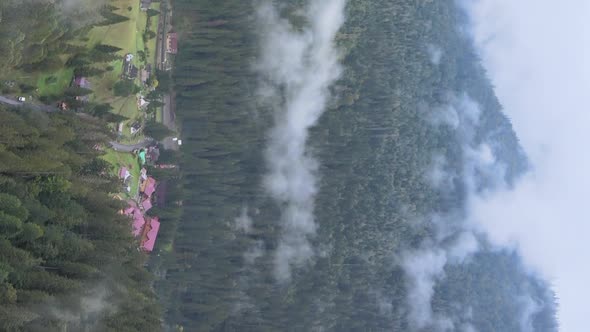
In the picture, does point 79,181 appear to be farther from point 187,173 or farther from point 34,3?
point 187,173

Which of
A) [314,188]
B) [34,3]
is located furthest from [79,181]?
[314,188]

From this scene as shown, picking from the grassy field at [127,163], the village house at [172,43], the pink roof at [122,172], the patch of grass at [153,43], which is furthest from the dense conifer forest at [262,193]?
the pink roof at [122,172]

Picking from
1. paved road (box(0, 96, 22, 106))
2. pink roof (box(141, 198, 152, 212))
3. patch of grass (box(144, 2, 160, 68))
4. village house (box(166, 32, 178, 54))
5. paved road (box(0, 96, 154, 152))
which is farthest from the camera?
village house (box(166, 32, 178, 54))

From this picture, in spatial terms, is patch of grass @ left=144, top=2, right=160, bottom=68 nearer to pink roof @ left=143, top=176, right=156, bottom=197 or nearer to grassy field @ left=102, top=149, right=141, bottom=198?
grassy field @ left=102, top=149, right=141, bottom=198

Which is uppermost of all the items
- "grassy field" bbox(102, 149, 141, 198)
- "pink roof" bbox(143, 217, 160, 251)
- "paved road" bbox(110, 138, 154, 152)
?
"paved road" bbox(110, 138, 154, 152)

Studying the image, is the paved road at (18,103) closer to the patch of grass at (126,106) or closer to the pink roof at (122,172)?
the patch of grass at (126,106)

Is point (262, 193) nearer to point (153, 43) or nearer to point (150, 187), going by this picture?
point (150, 187)

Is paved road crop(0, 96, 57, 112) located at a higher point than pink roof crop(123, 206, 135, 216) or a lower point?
lower

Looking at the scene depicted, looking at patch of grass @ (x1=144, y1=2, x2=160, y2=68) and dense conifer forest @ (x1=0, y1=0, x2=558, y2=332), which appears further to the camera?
patch of grass @ (x1=144, y1=2, x2=160, y2=68)

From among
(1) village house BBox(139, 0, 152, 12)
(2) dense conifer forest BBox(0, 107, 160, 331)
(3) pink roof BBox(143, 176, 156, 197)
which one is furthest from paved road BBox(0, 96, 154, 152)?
(1) village house BBox(139, 0, 152, 12)
